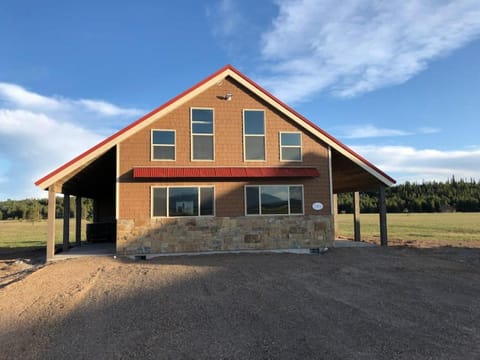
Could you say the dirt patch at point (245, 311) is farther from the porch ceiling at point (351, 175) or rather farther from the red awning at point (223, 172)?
the porch ceiling at point (351, 175)

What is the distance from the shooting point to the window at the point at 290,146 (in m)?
13.6

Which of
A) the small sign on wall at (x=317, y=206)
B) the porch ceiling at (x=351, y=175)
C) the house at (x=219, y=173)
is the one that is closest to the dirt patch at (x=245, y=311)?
the house at (x=219, y=173)

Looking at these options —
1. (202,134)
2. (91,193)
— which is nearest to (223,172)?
(202,134)

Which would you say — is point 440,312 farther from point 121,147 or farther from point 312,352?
point 121,147

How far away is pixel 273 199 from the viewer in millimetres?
13266

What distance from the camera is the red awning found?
1225cm

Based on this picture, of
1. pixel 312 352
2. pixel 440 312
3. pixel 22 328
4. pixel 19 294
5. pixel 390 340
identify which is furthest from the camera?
pixel 19 294

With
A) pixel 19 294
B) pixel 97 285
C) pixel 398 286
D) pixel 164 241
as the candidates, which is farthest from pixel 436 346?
pixel 164 241

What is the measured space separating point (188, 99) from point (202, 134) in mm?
1353

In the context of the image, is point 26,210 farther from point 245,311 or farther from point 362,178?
point 245,311

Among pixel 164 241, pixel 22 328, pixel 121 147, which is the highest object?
pixel 121 147

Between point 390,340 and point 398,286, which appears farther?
point 398,286

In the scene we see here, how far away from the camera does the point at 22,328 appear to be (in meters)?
5.77

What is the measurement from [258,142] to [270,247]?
3878 mm
